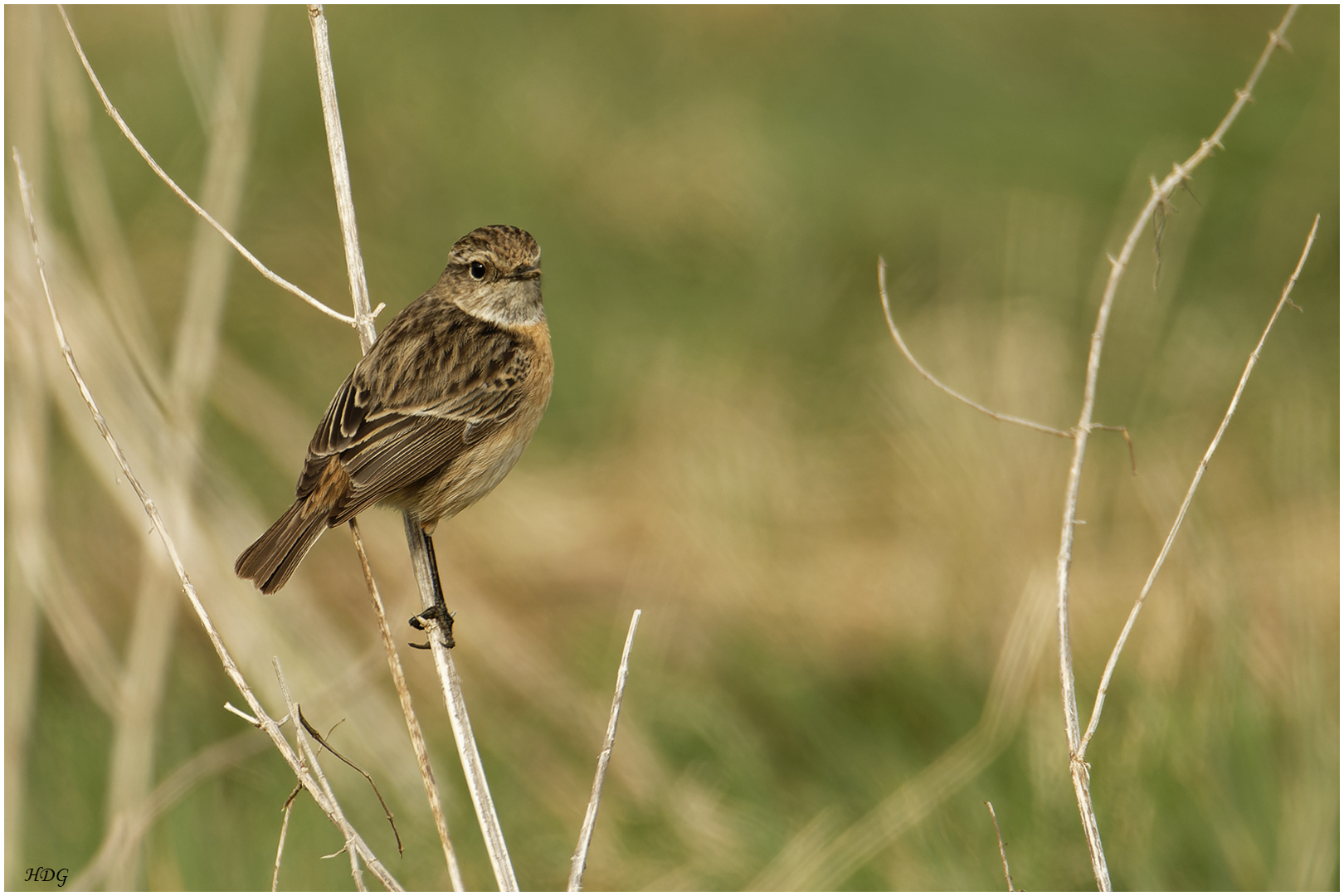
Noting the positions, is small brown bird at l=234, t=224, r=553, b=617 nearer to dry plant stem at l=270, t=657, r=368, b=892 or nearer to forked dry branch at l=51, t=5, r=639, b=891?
forked dry branch at l=51, t=5, r=639, b=891

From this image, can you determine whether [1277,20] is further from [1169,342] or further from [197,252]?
[197,252]

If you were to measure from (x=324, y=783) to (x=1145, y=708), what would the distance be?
3313 millimetres

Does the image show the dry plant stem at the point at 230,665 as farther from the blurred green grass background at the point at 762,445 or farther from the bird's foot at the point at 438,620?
the blurred green grass background at the point at 762,445

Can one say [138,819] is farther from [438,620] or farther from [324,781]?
[324,781]

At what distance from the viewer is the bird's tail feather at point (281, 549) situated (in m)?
4.24

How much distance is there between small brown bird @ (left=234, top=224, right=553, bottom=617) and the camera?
172 inches

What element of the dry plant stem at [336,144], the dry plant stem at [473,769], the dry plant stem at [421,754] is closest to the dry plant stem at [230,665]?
the dry plant stem at [421,754]

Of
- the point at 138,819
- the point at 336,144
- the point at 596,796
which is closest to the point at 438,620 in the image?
the point at 138,819

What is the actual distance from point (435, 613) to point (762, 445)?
3.93 metres

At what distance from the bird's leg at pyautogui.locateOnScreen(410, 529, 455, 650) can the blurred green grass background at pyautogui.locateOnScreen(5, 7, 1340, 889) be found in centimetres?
17

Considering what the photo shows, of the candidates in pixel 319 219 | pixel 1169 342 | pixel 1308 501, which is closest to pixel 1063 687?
pixel 1308 501

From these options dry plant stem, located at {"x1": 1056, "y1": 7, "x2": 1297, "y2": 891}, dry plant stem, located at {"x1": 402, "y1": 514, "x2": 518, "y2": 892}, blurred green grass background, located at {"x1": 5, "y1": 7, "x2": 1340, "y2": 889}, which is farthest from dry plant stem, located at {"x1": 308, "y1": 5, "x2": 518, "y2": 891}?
dry plant stem, located at {"x1": 1056, "y1": 7, "x2": 1297, "y2": 891}

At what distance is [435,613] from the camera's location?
4.32 meters

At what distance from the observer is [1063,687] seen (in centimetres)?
304
